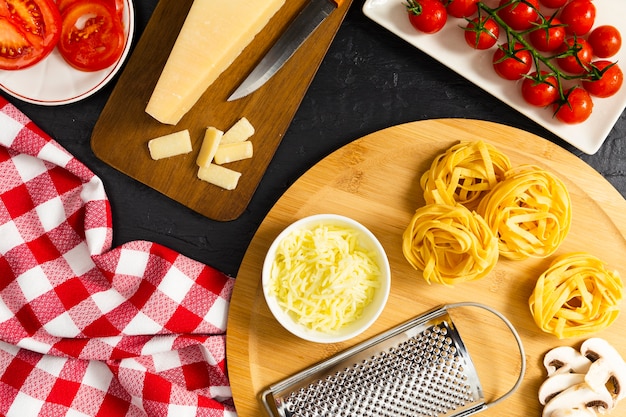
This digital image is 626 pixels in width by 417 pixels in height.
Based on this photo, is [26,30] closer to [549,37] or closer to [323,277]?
[323,277]

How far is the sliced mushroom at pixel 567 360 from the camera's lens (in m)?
2.17

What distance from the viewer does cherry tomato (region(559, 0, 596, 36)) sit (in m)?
2.14

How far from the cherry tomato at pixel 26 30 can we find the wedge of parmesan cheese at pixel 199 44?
39 cm

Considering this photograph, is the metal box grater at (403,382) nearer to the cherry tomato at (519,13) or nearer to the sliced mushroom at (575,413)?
the sliced mushroom at (575,413)

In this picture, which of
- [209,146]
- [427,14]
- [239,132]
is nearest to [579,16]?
[427,14]

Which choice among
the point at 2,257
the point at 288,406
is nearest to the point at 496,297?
the point at 288,406

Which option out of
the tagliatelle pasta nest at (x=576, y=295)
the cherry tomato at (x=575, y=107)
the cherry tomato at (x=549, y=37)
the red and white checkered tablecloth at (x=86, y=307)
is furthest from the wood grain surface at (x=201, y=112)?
the tagliatelle pasta nest at (x=576, y=295)

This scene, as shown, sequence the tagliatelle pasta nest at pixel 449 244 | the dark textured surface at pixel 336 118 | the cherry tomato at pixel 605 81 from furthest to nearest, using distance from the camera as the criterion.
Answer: the dark textured surface at pixel 336 118, the cherry tomato at pixel 605 81, the tagliatelle pasta nest at pixel 449 244

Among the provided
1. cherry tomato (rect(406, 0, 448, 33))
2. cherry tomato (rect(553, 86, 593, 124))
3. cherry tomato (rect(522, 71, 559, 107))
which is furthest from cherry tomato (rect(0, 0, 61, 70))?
cherry tomato (rect(553, 86, 593, 124))

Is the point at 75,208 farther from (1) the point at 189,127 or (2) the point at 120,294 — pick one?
(1) the point at 189,127

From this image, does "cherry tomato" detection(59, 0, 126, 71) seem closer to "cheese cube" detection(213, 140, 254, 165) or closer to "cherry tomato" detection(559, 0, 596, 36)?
"cheese cube" detection(213, 140, 254, 165)

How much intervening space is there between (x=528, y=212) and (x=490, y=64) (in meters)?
0.53

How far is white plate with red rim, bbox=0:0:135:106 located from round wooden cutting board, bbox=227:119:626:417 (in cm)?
79

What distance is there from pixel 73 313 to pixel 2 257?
32cm
